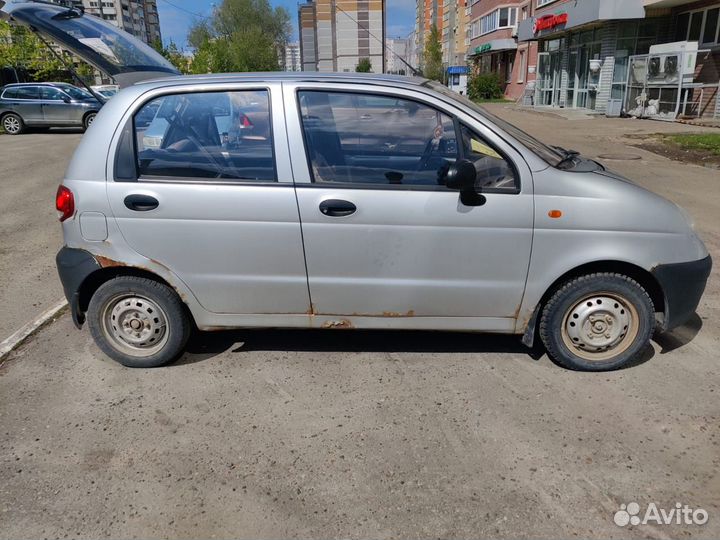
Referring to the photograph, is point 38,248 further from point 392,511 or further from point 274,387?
point 392,511

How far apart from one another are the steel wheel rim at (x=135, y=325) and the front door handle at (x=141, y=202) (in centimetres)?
59

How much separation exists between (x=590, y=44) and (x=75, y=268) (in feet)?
90.8

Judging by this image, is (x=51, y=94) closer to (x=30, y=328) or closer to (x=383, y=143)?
(x=30, y=328)

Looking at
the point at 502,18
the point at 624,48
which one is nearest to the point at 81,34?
the point at 624,48

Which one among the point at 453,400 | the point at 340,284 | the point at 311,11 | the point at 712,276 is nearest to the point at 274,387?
the point at 340,284

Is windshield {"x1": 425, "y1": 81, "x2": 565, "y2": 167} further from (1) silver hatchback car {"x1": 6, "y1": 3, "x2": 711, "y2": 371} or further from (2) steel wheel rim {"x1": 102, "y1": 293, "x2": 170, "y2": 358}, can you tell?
(2) steel wheel rim {"x1": 102, "y1": 293, "x2": 170, "y2": 358}

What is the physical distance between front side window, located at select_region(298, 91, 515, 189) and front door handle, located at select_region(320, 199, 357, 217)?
0.13 meters

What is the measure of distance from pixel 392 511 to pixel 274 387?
1298 mm

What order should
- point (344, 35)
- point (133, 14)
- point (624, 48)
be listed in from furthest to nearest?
point (133, 14)
point (344, 35)
point (624, 48)

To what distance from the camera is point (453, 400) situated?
3439 mm

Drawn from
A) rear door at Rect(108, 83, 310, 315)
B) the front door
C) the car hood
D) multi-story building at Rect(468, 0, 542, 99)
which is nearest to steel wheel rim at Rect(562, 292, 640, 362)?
the front door

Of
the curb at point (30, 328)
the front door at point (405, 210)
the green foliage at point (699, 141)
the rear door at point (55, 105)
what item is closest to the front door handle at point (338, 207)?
the front door at point (405, 210)

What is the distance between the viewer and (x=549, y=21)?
28.3m

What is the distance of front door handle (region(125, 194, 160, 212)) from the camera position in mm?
3496
